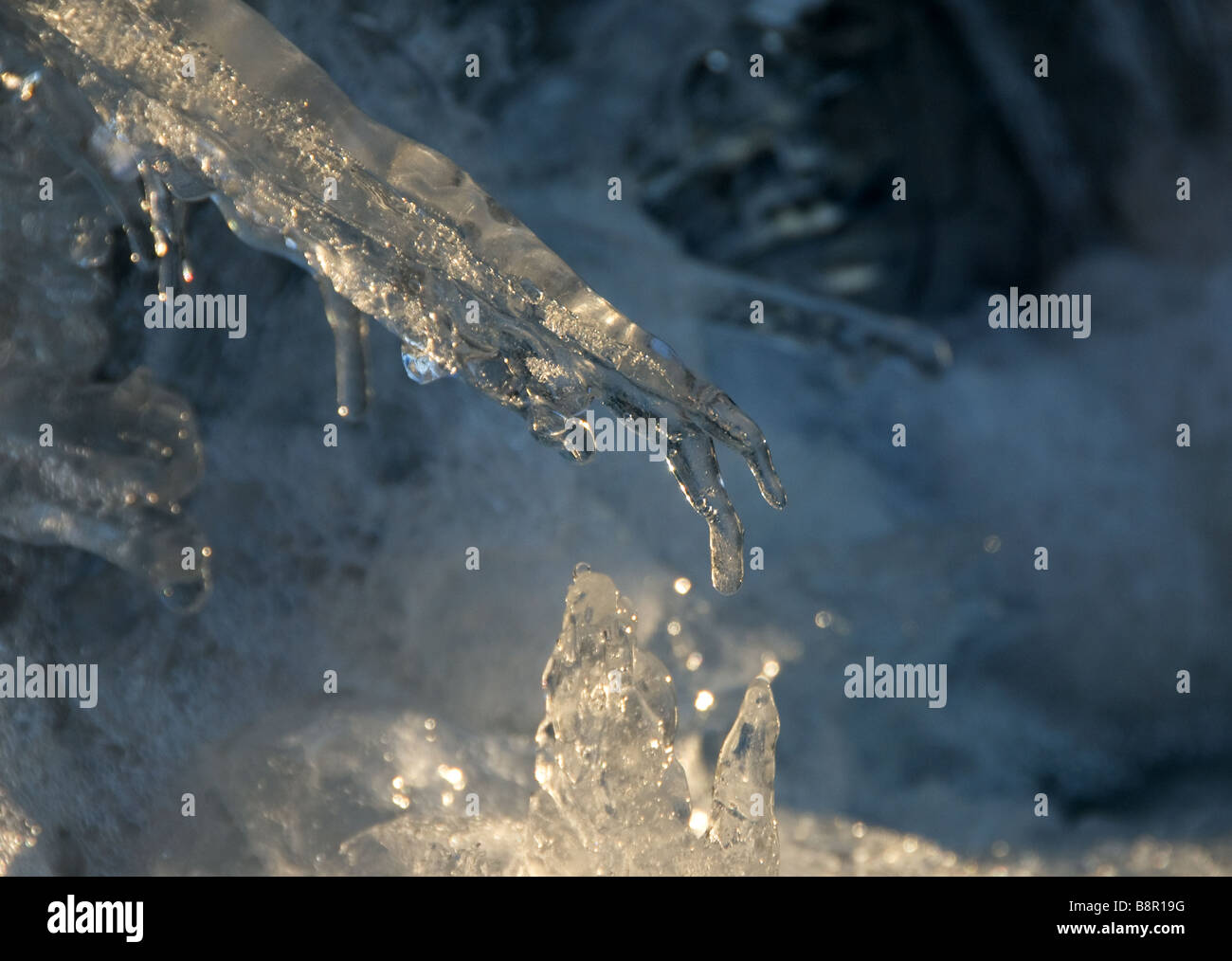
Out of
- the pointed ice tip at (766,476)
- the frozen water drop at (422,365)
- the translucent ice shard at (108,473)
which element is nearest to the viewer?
the pointed ice tip at (766,476)

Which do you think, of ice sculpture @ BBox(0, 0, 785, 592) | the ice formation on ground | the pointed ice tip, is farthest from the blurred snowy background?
the pointed ice tip

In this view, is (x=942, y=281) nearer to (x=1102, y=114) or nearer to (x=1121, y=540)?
(x=1102, y=114)

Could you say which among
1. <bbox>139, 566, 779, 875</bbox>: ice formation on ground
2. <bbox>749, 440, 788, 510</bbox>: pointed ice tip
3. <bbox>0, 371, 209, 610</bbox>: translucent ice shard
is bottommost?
<bbox>139, 566, 779, 875</bbox>: ice formation on ground

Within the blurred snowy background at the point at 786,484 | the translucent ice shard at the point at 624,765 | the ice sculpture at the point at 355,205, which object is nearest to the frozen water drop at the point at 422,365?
the ice sculpture at the point at 355,205

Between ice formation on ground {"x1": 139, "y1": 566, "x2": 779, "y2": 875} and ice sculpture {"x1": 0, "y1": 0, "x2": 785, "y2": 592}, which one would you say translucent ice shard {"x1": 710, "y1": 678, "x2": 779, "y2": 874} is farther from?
ice sculpture {"x1": 0, "y1": 0, "x2": 785, "y2": 592}

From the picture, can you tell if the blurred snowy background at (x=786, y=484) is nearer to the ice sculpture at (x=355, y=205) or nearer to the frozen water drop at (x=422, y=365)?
the ice sculpture at (x=355, y=205)
